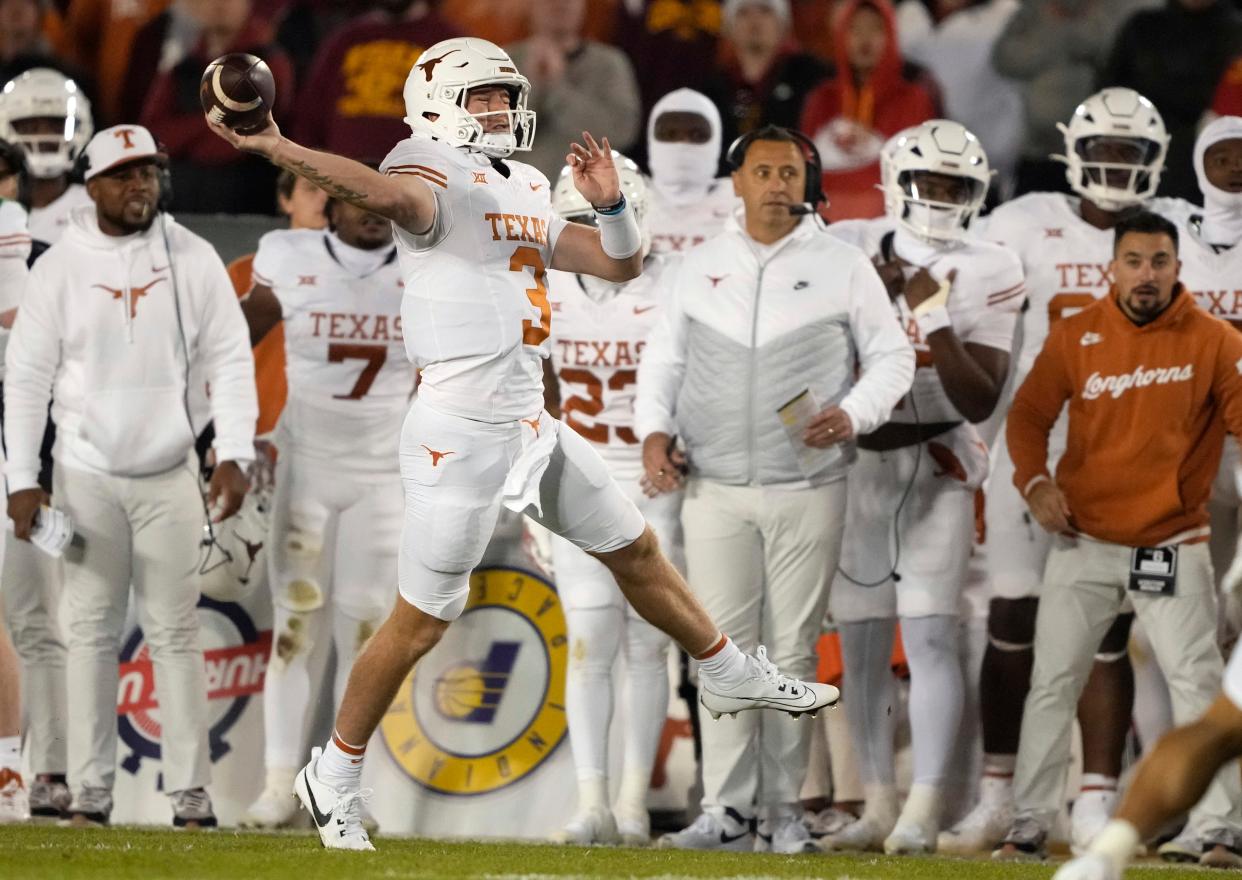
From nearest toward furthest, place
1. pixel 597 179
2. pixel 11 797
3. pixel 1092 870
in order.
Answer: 1. pixel 1092 870
2. pixel 597 179
3. pixel 11 797

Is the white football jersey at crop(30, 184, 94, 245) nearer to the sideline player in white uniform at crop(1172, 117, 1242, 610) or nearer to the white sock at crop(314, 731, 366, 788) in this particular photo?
the white sock at crop(314, 731, 366, 788)

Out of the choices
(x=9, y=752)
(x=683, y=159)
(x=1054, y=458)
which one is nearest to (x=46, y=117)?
(x=683, y=159)

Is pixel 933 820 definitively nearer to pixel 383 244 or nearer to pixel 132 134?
pixel 383 244

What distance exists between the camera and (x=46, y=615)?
7133 mm

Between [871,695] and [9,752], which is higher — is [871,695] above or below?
above

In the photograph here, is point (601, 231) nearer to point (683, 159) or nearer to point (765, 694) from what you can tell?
point (765, 694)

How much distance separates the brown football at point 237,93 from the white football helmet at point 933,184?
287 centimetres

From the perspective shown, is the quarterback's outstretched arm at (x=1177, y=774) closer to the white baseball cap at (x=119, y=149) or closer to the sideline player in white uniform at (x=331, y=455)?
the sideline player in white uniform at (x=331, y=455)

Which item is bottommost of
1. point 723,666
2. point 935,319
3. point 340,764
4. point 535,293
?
point 340,764

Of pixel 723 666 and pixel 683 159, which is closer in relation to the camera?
pixel 723 666

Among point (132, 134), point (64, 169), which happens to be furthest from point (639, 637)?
point (64, 169)

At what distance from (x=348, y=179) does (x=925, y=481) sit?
106 inches

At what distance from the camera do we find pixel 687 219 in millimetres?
8195

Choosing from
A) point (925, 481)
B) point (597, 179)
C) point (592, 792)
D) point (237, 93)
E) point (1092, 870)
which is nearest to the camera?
point (1092, 870)
